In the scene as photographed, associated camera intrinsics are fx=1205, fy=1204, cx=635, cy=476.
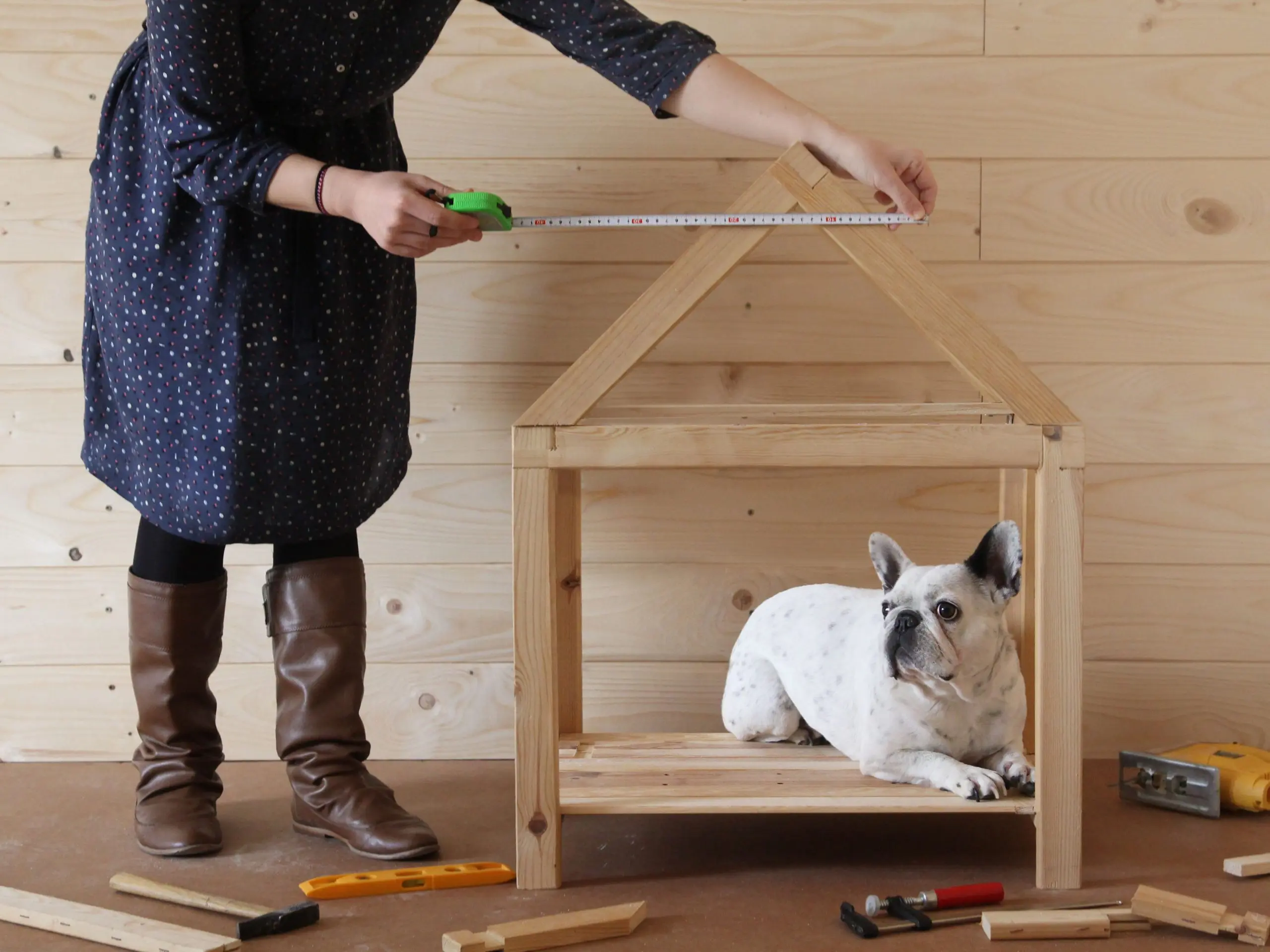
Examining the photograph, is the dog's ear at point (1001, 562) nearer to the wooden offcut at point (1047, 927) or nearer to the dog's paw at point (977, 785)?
the dog's paw at point (977, 785)

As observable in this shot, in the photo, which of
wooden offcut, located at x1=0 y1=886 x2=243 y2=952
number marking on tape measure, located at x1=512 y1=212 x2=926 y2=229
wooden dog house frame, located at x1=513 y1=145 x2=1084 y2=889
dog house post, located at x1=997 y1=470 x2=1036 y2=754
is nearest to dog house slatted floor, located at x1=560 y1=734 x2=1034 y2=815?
wooden dog house frame, located at x1=513 y1=145 x2=1084 y2=889

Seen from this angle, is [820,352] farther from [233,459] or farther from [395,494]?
[233,459]

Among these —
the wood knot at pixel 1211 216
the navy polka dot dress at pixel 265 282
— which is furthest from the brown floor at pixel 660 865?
the wood knot at pixel 1211 216

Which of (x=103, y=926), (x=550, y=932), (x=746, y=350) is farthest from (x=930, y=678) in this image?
(x=103, y=926)

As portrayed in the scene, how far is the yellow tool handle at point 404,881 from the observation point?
1102 mm

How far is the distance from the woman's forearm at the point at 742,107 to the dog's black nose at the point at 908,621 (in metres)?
0.46

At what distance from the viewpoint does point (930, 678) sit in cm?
116

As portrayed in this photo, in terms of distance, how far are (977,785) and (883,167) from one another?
0.58 meters

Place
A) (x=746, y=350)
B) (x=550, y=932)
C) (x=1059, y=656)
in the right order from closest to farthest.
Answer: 1. (x=550, y=932)
2. (x=1059, y=656)
3. (x=746, y=350)

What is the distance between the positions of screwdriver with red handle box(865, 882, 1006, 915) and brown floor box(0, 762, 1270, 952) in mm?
31

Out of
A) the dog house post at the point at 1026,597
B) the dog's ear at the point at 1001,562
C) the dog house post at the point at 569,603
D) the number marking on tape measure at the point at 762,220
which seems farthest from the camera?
the dog house post at the point at 569,603

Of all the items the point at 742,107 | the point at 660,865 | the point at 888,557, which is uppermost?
the point at 742,107

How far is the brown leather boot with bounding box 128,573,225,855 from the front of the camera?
1.26 m

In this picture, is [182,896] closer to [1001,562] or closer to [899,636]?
[899,636]
